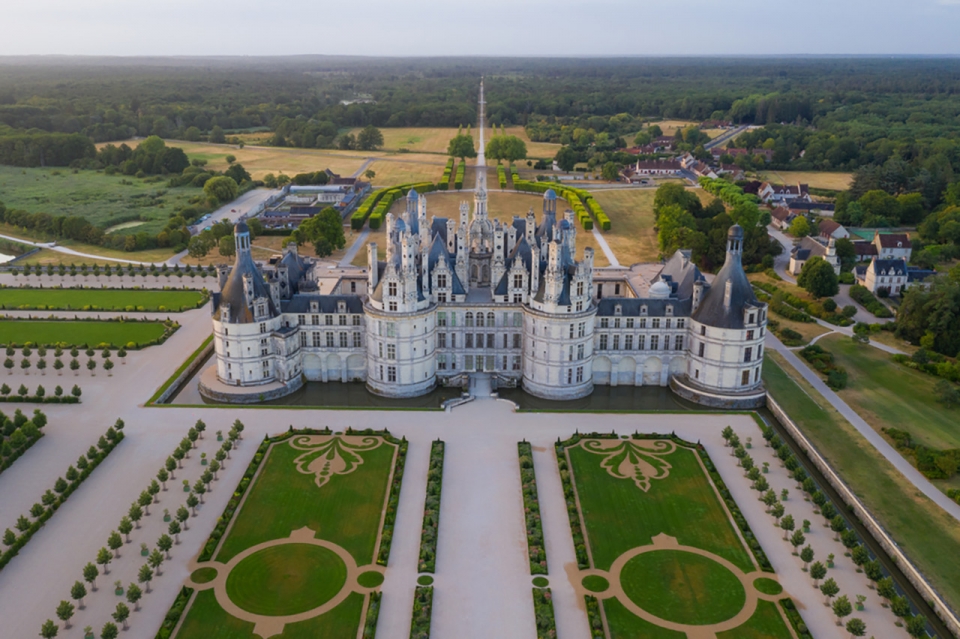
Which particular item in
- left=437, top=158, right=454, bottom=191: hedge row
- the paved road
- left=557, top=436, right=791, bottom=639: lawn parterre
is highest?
left=437, top=158, right=454, bottom=191: hedge row

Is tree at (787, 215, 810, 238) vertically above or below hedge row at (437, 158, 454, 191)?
below

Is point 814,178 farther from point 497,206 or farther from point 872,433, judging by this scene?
point 872,433

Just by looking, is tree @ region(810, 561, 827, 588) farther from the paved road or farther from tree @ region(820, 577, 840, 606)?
the paved road

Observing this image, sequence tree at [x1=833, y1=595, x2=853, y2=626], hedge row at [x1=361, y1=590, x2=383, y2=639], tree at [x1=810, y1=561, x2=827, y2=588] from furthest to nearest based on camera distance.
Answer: tree at [x1=810, y1=561, x2=827, y2=588]
tree at [x1=833, y1=595, x2=853, y2=626]
hedge row at [x1=361, y1=590, x2=383, y2=639]

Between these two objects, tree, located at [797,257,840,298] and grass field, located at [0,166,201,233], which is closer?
tree, located at [797,257,840,298]

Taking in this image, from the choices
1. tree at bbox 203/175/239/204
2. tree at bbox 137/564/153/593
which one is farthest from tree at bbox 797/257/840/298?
tree at bbox 203/175/239/204

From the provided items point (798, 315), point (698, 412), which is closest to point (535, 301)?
point (698, 412)

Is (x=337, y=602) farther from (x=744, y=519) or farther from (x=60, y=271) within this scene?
(x=60, y=271)
